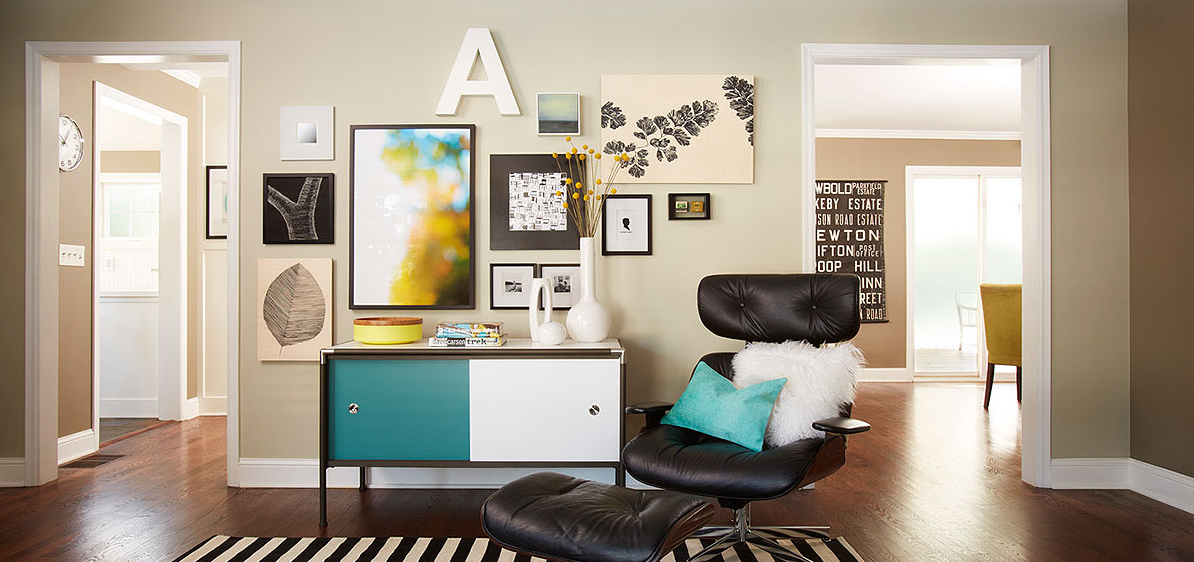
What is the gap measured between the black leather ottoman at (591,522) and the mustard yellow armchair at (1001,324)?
4.27 metres

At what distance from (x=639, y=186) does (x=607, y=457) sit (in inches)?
49.2

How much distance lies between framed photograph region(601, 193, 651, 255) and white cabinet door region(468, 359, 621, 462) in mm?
695

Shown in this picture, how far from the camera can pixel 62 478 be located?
337cm

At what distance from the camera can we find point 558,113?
3242 millimetres

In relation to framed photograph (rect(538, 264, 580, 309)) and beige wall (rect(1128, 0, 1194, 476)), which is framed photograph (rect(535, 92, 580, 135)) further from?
beige wall (rect(1128, 0, 1194, 476))

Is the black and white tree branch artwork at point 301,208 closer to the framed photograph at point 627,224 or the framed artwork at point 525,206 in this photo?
the framed artwork at point 525,206

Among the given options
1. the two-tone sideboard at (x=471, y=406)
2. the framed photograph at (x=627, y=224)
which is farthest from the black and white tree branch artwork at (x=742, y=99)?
the two-tone sideboard at (x=471, y=406)

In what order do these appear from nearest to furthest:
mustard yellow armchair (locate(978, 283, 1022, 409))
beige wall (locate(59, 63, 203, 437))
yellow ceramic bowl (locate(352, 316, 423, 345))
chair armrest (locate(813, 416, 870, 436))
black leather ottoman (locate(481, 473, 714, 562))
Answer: black leather ottoman (locate(481, 473, 714, 562)) < chair armrest (locate(813, 416, 870, 436)) < yellow ceramic bowl (locate(352, 316, 423, 345)) < beige wall (locate(59, 63, 203, 437)) < mustard yellow armchair (locate(978, 283, 1022, 409))

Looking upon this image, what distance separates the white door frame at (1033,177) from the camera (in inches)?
128

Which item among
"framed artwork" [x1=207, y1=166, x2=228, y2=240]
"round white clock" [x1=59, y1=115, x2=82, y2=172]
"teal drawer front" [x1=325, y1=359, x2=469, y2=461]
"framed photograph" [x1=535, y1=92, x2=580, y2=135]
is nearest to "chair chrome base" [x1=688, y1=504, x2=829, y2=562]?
"teal drawer front" [x1=325, y1=359, x2=469, y2=461]

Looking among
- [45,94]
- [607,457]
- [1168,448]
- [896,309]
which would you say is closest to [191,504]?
[607,457]

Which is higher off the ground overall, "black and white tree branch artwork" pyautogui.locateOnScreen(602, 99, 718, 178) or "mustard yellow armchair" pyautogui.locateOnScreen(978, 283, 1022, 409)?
"black and white tree branch artwork" pyautogui.locateOnScreen(602, 99, 718, 178)

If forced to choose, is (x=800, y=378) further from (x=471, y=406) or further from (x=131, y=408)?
(x=131, y=408)

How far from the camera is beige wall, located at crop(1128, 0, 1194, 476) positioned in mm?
2932
